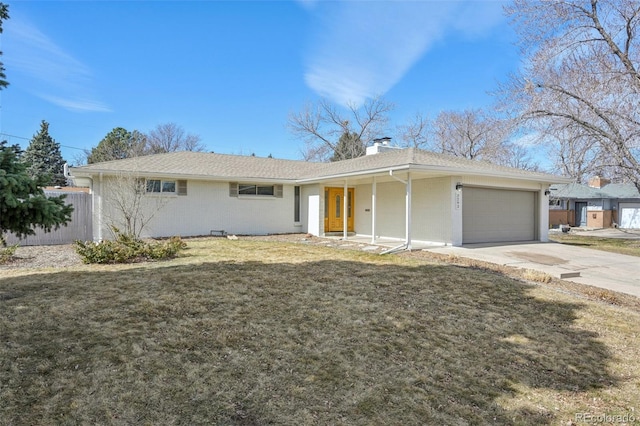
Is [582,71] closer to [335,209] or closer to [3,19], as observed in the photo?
[335,209]

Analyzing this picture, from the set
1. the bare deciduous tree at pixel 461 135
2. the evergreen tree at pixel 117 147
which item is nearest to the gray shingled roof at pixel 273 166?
the bare deciduous tree at pixel 461 135

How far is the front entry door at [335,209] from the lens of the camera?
53.1ft

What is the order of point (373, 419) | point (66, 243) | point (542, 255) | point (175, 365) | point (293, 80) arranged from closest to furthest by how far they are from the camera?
point (373, 419), point (175, 365), point (542, 255), point (66, 243), point (293, 80)

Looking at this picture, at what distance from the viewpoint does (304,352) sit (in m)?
3.91

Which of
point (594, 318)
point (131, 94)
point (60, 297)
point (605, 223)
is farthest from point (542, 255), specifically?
point (605, 223)

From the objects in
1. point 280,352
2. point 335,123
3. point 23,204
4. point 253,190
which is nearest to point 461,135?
point 335,123

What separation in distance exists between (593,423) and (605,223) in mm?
34381

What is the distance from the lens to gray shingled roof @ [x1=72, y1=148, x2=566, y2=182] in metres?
12.2

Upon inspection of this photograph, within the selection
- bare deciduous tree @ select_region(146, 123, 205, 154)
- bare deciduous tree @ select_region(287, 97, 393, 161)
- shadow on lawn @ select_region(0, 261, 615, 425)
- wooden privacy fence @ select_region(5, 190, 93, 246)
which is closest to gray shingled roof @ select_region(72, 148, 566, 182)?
wooden privacy fence @ select_region(5, 190, 93, 246)

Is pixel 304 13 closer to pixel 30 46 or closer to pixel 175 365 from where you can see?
pixel 30 46

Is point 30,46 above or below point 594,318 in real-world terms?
above

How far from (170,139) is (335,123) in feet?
59.5

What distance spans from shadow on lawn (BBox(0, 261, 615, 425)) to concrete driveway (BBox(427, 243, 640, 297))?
8.22ft

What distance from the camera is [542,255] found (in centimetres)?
1052
